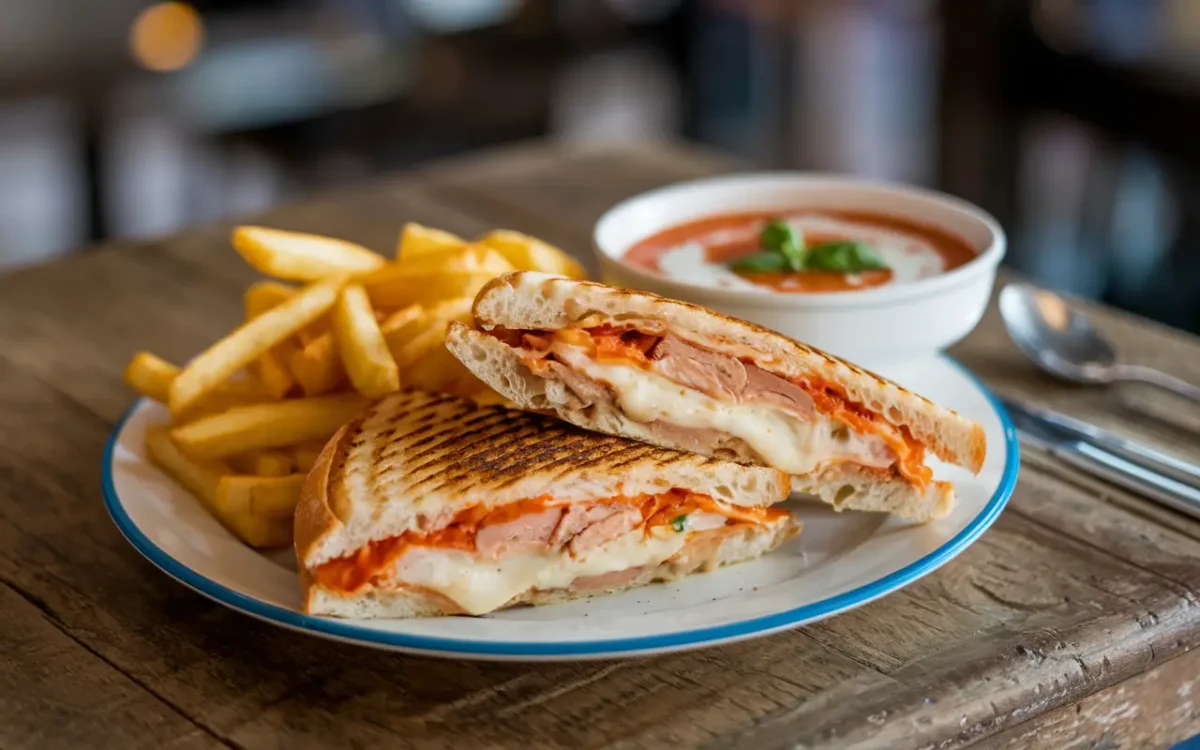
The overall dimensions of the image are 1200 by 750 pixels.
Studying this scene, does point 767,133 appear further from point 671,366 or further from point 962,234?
point 671,366

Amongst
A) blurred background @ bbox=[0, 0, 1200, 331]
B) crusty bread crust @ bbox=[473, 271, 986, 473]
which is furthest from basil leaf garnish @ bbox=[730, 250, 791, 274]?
blurred background @ bbox=[0, 0, 1200, 331]

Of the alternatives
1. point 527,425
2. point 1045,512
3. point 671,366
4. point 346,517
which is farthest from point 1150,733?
point 346,517

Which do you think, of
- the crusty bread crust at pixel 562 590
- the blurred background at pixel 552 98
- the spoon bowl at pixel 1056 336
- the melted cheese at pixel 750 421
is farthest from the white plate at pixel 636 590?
the blurred background at pixel 552 98

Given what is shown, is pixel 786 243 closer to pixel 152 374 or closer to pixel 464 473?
pixel 464 473

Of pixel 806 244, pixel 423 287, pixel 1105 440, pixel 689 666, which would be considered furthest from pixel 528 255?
pixel 1105 440

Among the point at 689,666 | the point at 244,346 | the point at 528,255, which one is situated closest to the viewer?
the point at 689,666

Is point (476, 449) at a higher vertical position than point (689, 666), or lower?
higher

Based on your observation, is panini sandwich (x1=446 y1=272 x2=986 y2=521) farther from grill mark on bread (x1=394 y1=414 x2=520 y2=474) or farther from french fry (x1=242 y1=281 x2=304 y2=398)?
french fry (x1=242 y1=281 x2=304 y2=398)
